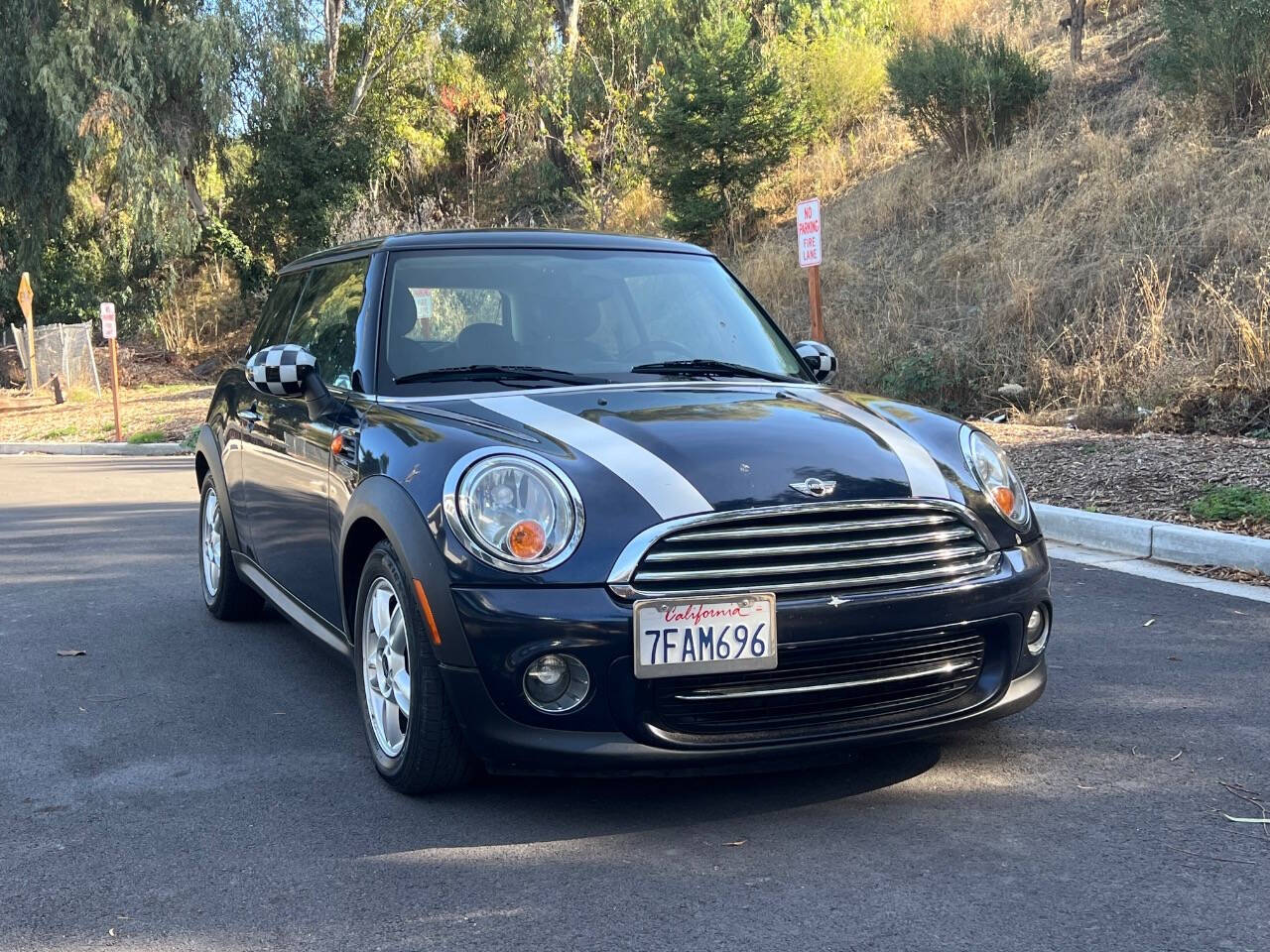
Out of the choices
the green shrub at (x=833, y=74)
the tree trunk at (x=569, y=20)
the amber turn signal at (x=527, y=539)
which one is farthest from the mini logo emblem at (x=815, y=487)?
the tree trunk at (x=569, y=20)

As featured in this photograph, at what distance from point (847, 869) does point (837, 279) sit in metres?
16.5

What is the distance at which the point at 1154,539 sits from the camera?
24.1 feet

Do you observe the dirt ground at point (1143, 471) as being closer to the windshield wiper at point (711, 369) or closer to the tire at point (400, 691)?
the windshield wiper at point (711, 369)

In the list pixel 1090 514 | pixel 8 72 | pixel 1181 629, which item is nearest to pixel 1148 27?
pixel 1090 514

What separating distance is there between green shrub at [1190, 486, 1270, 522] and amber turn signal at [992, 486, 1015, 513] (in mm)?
4114

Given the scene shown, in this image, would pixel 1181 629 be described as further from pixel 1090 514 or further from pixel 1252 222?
pixel 1252 222

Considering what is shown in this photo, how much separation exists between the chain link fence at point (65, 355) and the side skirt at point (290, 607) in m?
23.3

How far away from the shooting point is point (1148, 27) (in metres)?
22.4

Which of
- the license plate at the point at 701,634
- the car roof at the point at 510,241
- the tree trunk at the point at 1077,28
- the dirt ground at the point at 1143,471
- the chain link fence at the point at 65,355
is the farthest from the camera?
the chain link fence at the point at 65,355

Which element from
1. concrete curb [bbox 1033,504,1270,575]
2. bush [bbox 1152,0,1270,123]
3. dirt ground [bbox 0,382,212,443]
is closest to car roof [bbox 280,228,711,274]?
concrete curb [bbox 1033,504,1270,575]

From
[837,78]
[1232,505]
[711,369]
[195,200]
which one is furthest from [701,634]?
[195,200]

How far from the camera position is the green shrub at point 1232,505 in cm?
740

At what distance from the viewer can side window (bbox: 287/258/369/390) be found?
4.73 meters

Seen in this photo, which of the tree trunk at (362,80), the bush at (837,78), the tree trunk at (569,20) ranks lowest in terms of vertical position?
the bush at (837,78)
